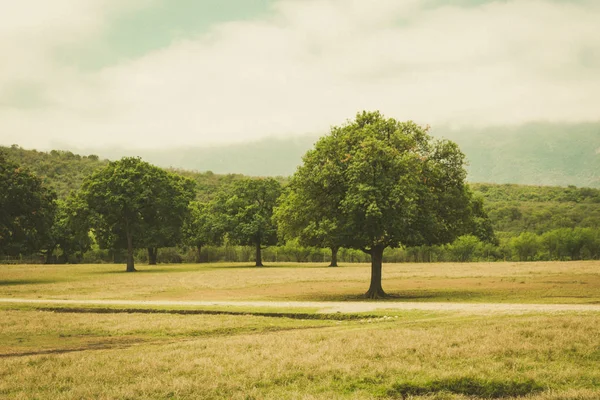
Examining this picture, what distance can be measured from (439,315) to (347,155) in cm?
1557

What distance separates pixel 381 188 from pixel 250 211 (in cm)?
6361

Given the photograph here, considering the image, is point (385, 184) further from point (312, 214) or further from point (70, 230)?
point (70, 230)

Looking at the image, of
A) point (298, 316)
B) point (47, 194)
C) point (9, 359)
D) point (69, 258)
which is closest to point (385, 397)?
point (9, 359)

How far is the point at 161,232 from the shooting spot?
271ft

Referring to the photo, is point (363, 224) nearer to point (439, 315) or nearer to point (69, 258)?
point (439, 315)

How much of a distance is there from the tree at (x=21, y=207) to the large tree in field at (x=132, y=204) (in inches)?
532

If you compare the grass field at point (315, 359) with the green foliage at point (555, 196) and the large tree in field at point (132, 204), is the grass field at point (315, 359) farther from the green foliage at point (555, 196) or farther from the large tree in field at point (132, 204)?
the green foliage at point (555, 196)

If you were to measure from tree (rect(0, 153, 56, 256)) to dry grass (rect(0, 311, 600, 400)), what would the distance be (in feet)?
142

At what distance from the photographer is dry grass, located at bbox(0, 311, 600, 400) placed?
459 inches

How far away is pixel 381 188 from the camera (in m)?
35.5

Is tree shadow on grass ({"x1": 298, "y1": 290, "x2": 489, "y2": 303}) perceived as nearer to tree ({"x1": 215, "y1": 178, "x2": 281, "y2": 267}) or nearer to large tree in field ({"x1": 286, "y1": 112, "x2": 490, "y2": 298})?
large tree in field ({"x1": 286, "y1": 112, "x2": 490, "y2": 298})

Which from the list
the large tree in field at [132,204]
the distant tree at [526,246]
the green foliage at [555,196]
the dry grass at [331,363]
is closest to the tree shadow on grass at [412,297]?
the dry grass at [331,363]

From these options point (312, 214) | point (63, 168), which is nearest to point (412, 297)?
point (312, 214)

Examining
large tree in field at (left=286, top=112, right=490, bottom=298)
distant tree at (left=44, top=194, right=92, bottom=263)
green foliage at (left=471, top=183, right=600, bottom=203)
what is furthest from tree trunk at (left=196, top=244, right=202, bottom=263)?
green foliage at (left=471, top=183, right=600, bottom=203)
